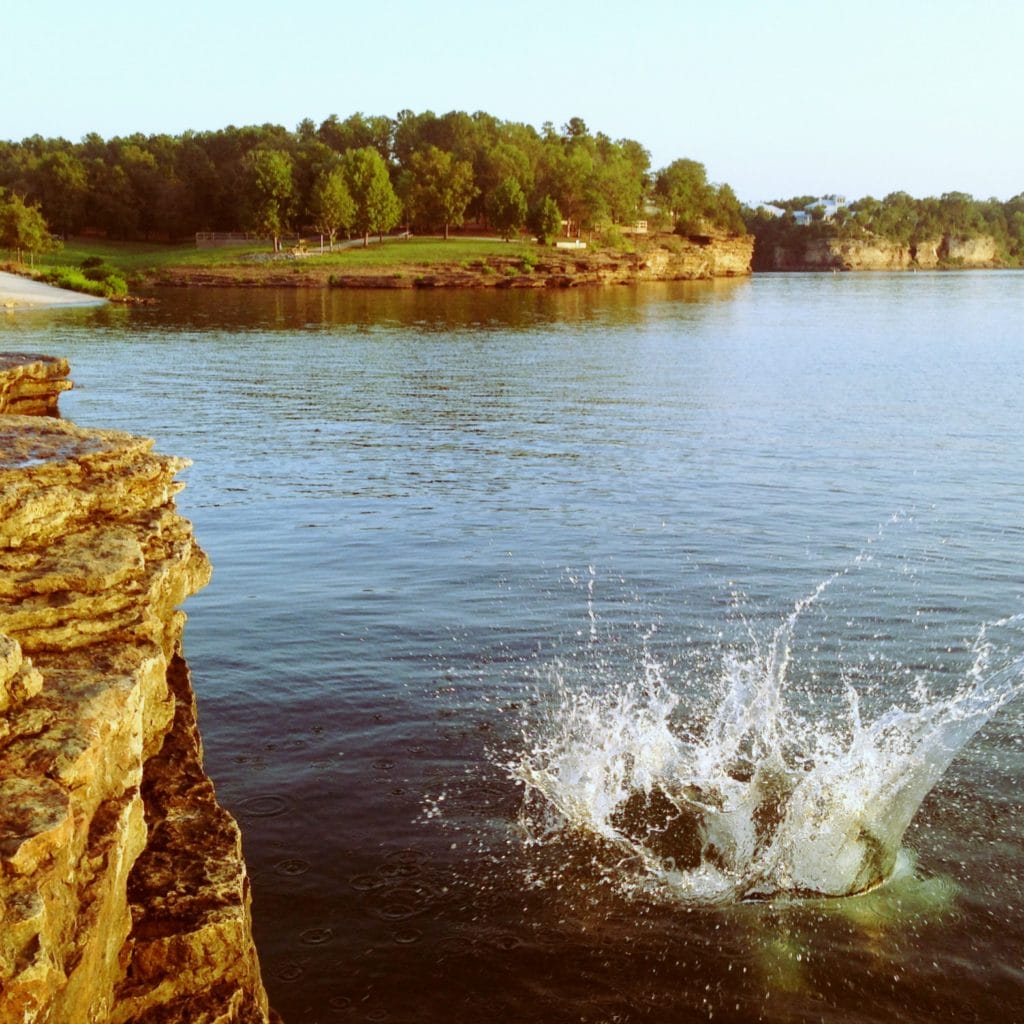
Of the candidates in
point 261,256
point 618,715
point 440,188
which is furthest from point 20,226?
point 618,715

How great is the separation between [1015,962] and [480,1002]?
13.7ft

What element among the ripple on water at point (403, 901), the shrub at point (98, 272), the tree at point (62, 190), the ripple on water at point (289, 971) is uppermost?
the tree at point (62, 190)

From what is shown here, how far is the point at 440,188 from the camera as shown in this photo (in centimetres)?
15600

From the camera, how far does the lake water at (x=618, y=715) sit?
27.6 feet

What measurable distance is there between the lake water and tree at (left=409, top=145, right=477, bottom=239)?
129205mm

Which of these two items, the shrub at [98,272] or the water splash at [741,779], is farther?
the shrub at [98,272]

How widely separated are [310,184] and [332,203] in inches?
549

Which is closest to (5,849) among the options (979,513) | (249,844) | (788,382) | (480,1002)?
(480,1002)

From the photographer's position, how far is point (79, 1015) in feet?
17.3

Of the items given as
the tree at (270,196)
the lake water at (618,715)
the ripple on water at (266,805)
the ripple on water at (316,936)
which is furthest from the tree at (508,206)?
the ripple on water at (316,936)

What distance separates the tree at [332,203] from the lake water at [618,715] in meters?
111

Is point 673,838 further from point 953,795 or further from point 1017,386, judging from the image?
point 1017,386

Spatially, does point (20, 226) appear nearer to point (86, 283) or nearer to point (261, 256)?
point (86, 283)

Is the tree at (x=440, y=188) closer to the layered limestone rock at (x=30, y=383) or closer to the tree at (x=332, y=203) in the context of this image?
the tree at (x=332, y=203)
